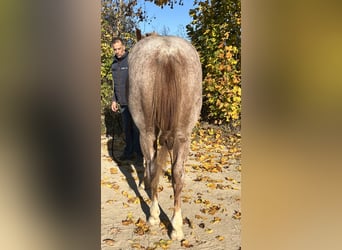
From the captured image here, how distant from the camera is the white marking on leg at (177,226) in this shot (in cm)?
294

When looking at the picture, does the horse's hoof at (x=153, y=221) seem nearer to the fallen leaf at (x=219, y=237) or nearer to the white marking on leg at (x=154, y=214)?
the white marking on leg at (x=154, y=214)

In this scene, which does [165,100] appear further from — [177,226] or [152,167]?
[177,226]

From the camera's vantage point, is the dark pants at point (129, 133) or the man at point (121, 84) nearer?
the man at point (121, 84)

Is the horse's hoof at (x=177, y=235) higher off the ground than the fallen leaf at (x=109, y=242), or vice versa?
the fallen leaf at (x=109, y=242)

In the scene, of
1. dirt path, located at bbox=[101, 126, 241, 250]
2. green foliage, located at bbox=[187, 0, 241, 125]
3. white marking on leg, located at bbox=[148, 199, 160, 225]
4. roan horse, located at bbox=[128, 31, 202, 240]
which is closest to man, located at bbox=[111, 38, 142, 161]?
roan horse, located at bbox=[128, 31, 202, 240]

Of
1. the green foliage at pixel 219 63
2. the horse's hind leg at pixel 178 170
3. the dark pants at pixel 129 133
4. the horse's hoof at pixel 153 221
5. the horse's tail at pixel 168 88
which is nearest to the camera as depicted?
the horse's tail at pixel 168 88

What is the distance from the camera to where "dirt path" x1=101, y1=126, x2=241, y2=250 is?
2.81 metres

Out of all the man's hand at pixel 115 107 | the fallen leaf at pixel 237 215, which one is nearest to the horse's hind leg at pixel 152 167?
the man's hand at pixel 115 107

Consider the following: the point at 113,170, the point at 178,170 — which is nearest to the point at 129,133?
the point at 113,170

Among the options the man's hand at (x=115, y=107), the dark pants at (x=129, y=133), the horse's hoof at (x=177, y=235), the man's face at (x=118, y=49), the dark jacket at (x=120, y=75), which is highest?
the man's face at (x=118, y=49)
